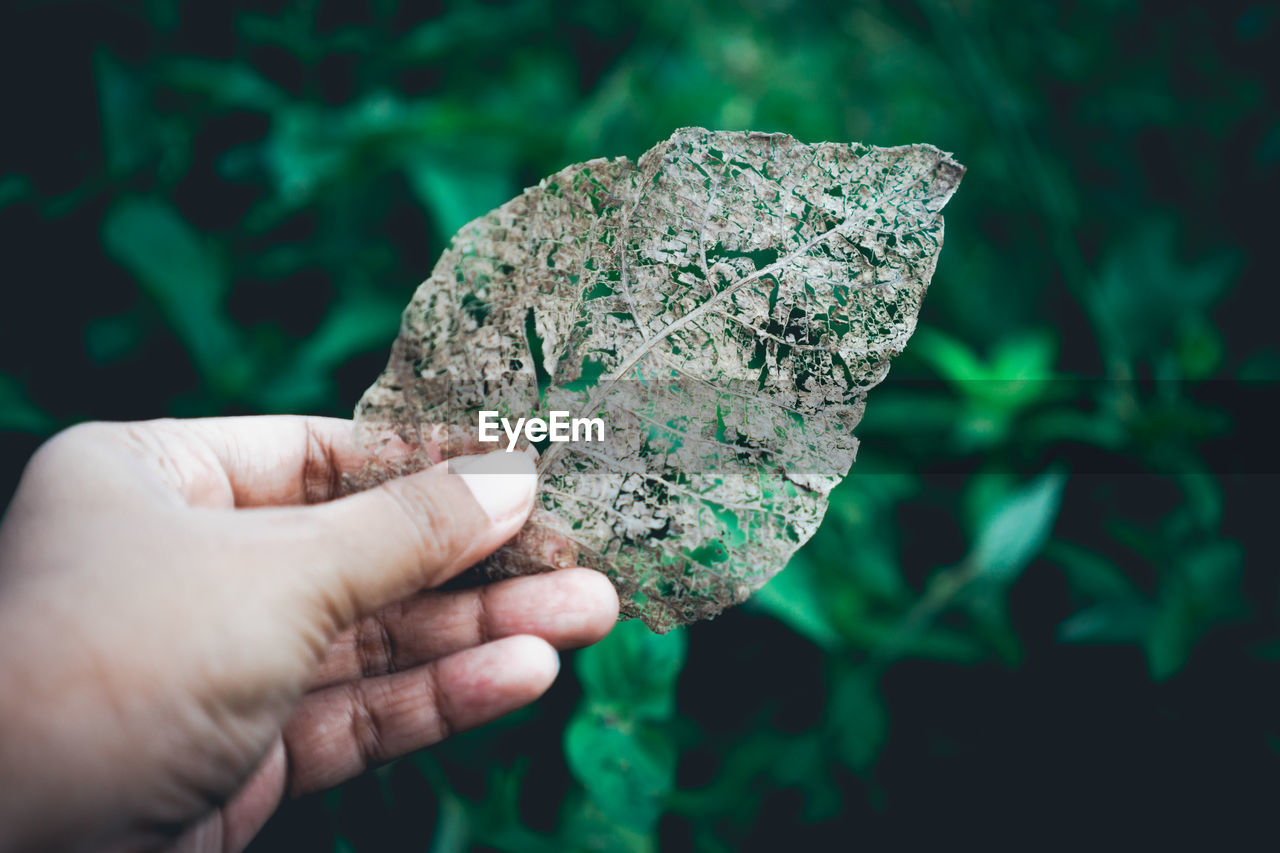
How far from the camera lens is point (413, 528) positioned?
0.82m

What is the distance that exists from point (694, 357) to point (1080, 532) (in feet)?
3.43

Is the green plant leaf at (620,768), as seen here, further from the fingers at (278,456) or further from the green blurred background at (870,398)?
the fingers at (278,456)

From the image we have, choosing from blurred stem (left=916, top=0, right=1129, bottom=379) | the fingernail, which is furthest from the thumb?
blurred stem (left=916, top=0, right=1129, bottom=379)

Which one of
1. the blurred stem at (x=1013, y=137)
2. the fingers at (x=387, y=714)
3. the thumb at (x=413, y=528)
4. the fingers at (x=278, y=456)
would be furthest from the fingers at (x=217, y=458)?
the blurred stem at (x=1013, y=137)

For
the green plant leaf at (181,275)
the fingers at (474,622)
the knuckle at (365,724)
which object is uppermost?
the green plant leaf at (181,275)

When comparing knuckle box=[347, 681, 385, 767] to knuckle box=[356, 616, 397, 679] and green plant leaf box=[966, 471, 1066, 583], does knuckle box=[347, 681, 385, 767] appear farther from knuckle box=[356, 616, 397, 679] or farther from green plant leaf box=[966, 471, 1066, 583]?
green plant leaf box=[966, 471, 1066, 583]

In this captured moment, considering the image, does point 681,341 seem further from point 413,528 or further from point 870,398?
point 870,398

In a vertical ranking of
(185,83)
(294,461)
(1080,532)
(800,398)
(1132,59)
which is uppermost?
(1132,59)

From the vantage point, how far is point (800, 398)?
0.93 meters

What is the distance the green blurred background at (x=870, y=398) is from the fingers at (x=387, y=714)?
17cm

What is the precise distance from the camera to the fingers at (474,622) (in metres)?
0.97

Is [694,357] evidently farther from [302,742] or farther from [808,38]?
[808,38]

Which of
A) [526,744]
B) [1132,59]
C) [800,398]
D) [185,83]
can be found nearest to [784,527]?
[800,398]

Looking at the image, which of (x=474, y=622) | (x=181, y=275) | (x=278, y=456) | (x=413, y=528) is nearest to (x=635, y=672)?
(x=474, y=622)
